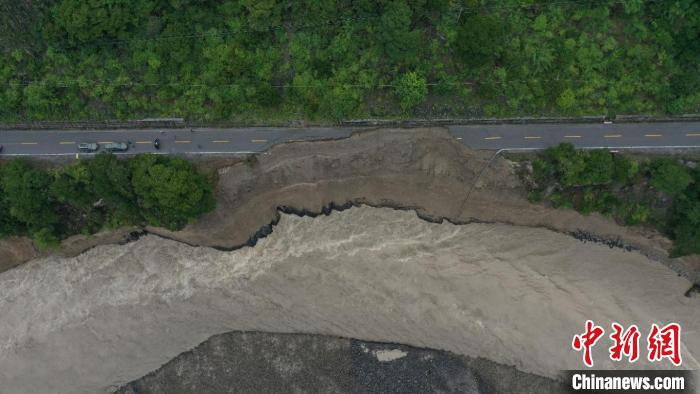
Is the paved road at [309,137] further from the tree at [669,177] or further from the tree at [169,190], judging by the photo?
the tree at [169,190]

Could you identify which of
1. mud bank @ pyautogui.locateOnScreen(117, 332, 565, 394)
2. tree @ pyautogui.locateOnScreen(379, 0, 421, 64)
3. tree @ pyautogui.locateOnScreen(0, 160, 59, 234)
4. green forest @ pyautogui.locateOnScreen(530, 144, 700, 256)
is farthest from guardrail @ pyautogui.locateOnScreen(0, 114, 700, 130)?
mud bank @ pyautogui.locateOnScreen(117, 332, 565, 394)

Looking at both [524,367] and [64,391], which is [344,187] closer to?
[524,367]

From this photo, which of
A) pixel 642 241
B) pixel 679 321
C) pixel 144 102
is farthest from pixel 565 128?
pixel 144 102

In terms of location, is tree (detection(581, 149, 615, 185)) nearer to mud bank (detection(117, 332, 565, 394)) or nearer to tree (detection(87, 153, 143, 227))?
mud bank (detection(117, 332, 565, 394))

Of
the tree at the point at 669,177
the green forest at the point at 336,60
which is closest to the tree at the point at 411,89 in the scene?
the green forest at the point at 336,60

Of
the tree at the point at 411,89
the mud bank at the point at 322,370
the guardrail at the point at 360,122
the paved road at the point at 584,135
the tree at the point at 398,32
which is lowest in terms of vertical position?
the mud bank at the point at 322,370

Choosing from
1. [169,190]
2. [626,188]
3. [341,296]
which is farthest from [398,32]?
[626,188]
